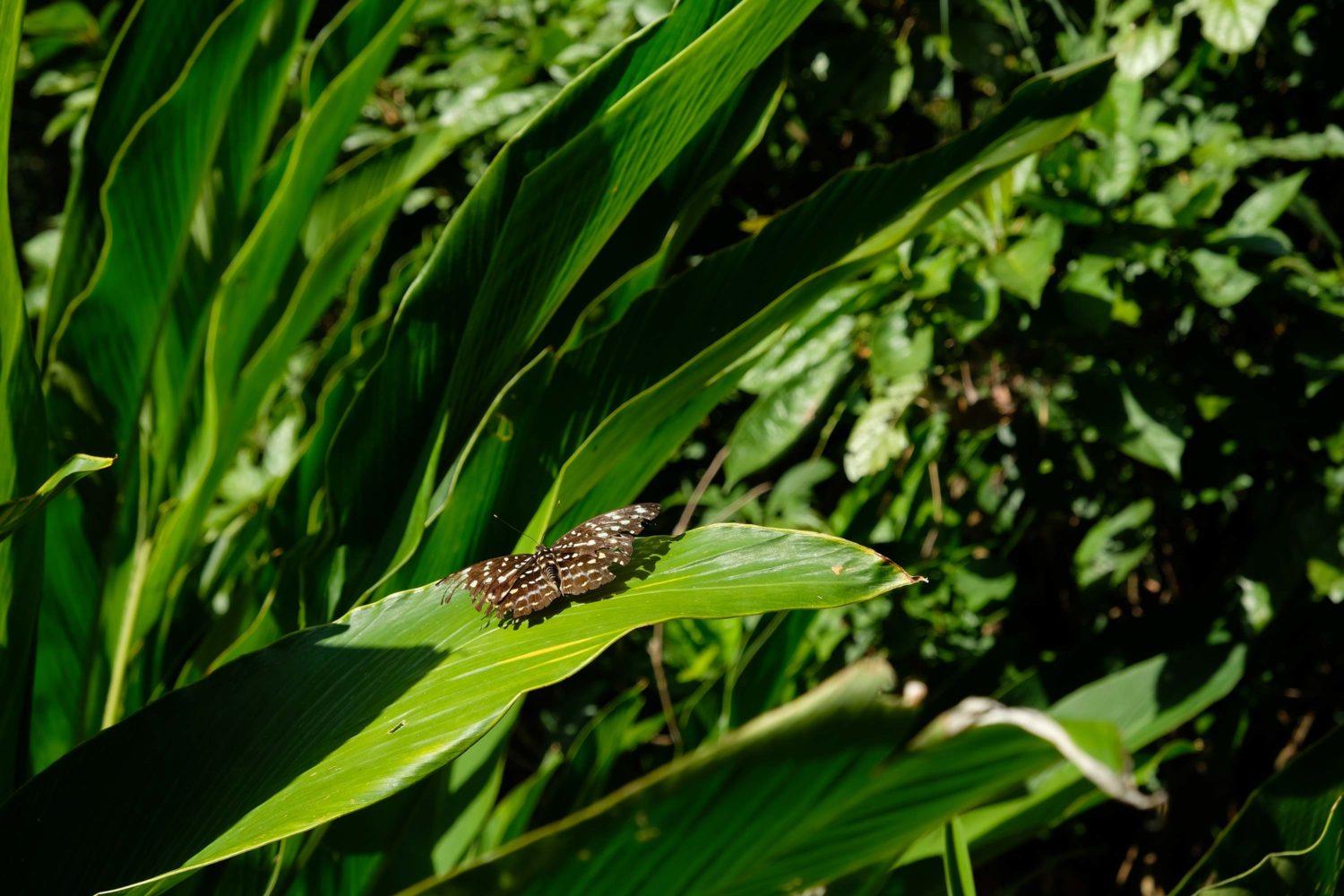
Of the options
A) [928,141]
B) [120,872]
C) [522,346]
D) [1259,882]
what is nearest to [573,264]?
[522,346]

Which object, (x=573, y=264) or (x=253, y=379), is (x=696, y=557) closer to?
(x=573, y=264)

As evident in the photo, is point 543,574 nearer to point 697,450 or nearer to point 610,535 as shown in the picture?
point 610,535

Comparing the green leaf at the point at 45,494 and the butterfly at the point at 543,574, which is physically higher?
the green leaf at the point at 45,494

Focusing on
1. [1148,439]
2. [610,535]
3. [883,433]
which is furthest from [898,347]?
[610,535]

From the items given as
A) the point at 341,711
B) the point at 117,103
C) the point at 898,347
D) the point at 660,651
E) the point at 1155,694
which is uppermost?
the point at 117,103

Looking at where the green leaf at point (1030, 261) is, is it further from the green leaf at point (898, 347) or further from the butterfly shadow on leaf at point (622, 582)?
the butterfly shadow on leaf at point (622, 582)

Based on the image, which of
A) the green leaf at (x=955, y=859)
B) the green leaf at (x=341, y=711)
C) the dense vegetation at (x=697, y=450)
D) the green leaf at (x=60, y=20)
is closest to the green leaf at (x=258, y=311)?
the dense vegetation at (x=697, y=450)
